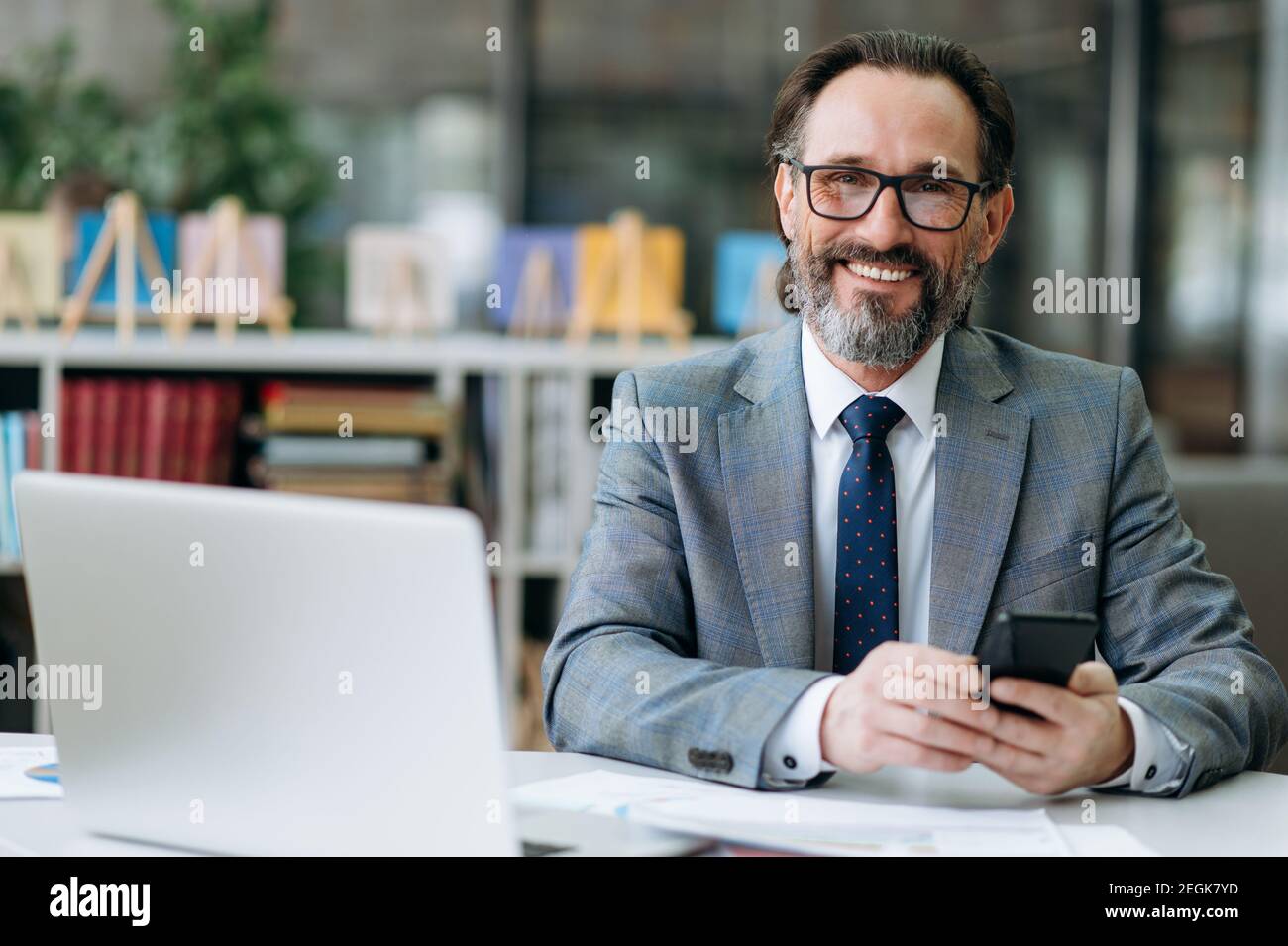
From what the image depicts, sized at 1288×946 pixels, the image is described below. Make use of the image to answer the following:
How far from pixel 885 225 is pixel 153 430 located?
2.08 meters

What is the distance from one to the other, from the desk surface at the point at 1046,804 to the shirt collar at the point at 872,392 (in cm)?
51

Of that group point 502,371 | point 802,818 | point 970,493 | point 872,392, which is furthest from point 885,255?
point 502,371

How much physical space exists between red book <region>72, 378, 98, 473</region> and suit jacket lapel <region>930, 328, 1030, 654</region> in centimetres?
215

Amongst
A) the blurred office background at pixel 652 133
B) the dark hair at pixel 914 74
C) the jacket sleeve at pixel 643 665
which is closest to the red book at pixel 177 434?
the blurred office background at pixel 652 133

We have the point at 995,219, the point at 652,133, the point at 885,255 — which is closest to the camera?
the point at 885,255

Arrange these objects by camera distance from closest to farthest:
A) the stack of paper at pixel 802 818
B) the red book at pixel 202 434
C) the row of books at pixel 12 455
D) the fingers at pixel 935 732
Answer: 1. the stack of paper at pixel 802 818
2. the fingers at pixel 935 732
3. the row of books at pixel 12 455
4. the red book at pixel 202 434

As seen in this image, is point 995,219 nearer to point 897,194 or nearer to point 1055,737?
point 897,194

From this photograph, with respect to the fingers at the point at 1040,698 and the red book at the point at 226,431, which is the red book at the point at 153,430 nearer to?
the red book at the point at 226,431

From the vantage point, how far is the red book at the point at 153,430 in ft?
10.7

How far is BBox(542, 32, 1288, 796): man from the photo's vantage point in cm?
166

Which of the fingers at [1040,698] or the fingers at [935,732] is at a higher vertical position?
the fingers at [1040,698]

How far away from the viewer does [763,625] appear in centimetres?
166

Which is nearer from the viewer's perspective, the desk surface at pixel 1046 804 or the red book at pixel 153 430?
the desk surface at pixel 1046 804

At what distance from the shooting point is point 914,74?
179 centimetres
